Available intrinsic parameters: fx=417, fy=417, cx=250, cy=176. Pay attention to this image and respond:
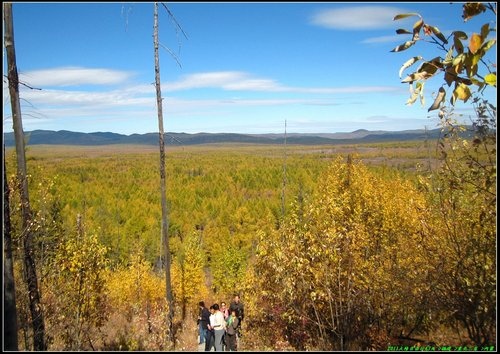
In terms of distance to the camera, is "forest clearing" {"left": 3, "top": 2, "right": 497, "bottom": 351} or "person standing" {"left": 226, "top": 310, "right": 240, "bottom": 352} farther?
"person standing" {"left": 226, "top": 310, "right": 240, "bottom": 352}

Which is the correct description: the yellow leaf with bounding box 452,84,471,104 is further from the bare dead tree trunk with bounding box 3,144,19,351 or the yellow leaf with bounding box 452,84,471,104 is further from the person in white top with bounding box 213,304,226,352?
the person in white top with bounding box 213,304,226,352

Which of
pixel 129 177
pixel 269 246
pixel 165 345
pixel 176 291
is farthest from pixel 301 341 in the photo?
pixel 129 177

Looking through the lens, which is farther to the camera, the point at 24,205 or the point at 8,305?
the point at 24,205

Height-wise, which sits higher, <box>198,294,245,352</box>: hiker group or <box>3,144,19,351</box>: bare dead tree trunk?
<box>3,144,19,351</box>: bare dead tree trunk

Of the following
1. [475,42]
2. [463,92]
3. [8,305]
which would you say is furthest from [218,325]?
[475,42]

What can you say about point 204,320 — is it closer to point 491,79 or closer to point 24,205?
point 24,205

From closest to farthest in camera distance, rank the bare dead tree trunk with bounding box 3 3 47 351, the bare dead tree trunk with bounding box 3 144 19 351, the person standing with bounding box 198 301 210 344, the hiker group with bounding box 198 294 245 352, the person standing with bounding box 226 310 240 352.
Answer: the bare dead tree trunk with bounding box 3 144 19 351
the bare dead tree trunk with bounding box 3 3 47 351
the hiker group with bounding box 198 294 245 352
the person standing with bounding box 226 310 240 352
the person standing with bounding box 198 301 210 344

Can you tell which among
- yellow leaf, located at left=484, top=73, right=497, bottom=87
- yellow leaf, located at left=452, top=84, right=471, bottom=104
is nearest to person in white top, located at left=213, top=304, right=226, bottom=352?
yellow leaf, located at left=452, top=84, right=471, bottom=104

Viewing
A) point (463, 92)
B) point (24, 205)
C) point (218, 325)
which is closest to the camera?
point (463, 92)

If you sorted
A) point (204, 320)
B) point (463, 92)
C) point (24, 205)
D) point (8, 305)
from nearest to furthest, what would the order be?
point (463, 92) → point (8, 305) → point (24, 205) → point (204, 320)

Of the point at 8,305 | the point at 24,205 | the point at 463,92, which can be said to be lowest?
the point at 8,305

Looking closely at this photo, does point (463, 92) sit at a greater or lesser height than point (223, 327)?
greater

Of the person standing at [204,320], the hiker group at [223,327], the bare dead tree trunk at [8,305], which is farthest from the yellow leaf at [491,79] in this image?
the person standing at [204,320]

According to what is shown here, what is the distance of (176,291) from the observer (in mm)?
32688
